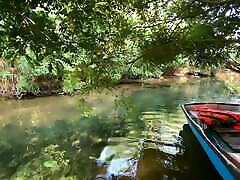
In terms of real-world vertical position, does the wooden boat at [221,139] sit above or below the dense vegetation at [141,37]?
below

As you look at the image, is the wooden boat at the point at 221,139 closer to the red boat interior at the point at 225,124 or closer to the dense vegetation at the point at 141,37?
the red boat interior at the point at 225,124

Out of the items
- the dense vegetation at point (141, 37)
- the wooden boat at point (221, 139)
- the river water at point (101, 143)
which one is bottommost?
the river water at point (101, 143)

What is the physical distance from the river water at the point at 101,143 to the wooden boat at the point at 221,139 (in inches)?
26.7

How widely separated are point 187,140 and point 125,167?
6.30 feet

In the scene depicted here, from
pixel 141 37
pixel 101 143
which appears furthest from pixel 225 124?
pixel 101 143

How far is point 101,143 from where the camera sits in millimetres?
5871

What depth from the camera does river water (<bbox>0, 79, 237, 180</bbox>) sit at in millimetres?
4422

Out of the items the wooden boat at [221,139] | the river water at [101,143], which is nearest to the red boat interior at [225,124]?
the wooden boat at [221,139]

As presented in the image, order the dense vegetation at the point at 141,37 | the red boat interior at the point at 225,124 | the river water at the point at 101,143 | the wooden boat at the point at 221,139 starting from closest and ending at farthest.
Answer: the dense vegetation at the point at 141,37, the wooden boat at the point at 221,139, the red boat interior at the point at 225,124, the river water at the point at 101,143

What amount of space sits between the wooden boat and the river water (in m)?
0.68

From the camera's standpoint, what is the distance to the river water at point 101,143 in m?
4.42

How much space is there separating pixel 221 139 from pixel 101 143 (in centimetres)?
274

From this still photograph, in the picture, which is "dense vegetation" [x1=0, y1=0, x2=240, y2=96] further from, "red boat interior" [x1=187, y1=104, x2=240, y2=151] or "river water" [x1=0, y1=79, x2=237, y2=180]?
"red boat interior" [x1=187, y1=104, x2=240, y2=151]

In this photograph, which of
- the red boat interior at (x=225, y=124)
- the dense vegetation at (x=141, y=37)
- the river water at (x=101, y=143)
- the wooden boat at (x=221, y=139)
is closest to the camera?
the dense vegetation at (x=141, y=37)
